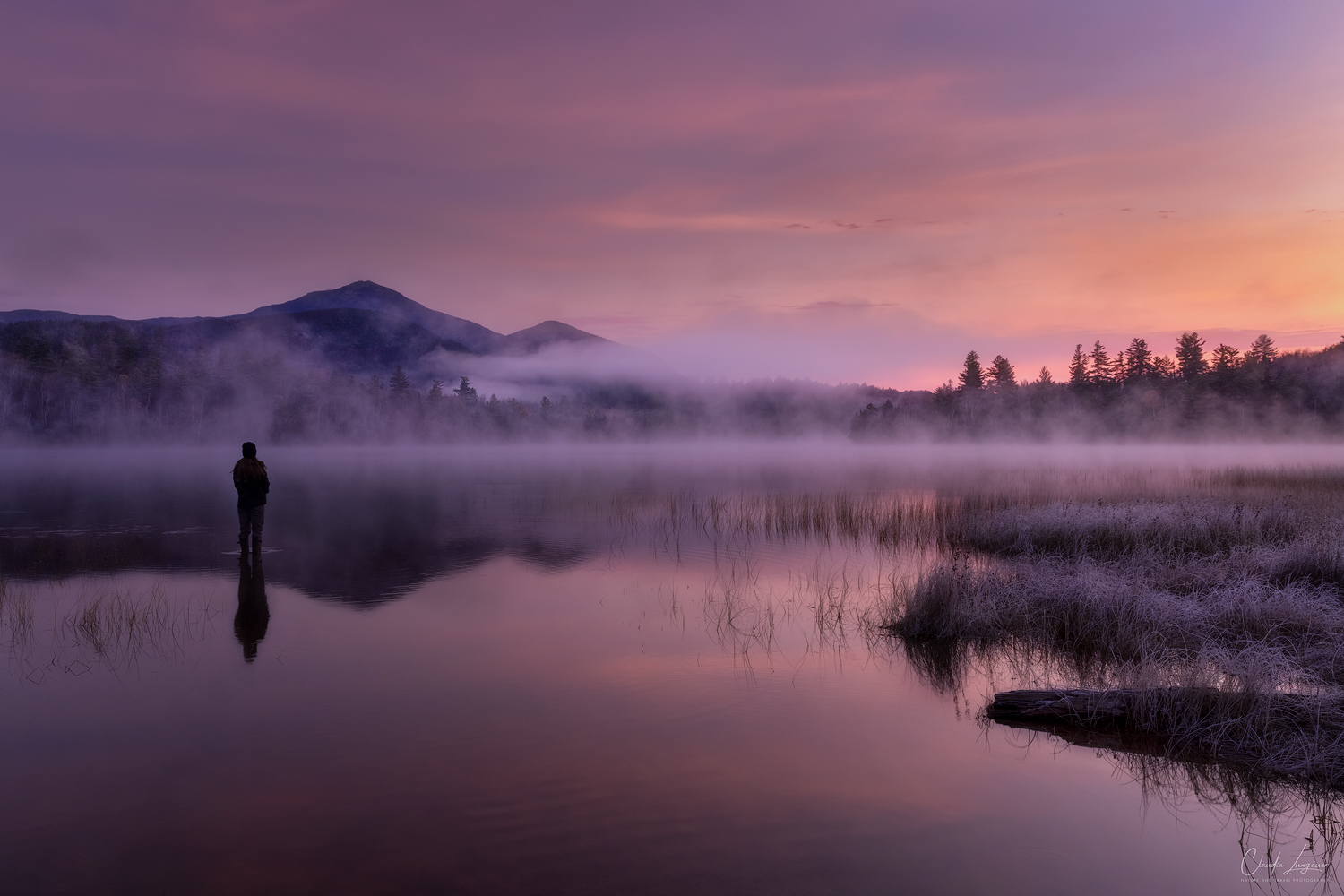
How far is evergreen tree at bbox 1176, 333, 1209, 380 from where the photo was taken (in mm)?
114750

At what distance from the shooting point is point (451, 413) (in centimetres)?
18500

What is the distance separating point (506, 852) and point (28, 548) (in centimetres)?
2266

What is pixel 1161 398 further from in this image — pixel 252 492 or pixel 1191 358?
pixel 252 492

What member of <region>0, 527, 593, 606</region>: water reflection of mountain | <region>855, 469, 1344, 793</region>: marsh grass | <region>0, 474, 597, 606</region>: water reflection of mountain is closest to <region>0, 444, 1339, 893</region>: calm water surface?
<region>0, 527, 593, 606</region>: water reflection of mountain

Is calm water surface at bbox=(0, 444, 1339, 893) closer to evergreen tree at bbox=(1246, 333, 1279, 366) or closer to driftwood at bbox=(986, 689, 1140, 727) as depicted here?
driftwood at bbox=(986, 689, 1140, 727)

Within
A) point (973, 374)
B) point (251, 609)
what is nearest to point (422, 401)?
point (973, 374)

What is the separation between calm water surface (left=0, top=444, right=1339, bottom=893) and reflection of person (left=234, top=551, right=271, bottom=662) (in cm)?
8

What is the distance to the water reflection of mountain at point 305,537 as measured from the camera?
18391 mm

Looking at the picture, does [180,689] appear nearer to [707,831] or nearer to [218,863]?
[218,863]

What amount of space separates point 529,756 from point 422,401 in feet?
614

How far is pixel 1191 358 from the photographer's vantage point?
379 feet

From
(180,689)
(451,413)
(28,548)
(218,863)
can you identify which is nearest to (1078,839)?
(218,863)

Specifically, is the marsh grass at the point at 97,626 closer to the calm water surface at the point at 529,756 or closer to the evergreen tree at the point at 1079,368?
the calm water surface at the point at 529,756

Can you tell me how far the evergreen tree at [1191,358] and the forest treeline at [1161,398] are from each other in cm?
14
